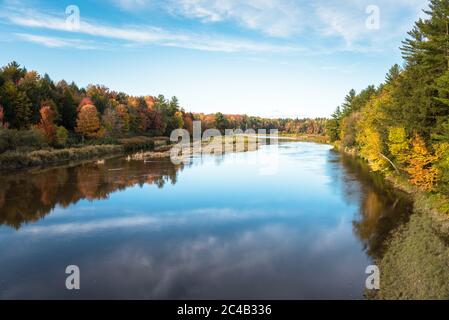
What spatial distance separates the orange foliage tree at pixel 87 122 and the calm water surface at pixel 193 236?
3515 centimetres

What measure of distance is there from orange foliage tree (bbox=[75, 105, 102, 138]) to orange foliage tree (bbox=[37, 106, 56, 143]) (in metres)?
8.44

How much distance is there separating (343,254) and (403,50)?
900 inches

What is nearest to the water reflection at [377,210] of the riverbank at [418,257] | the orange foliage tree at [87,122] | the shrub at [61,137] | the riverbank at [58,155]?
the riverbank at [418,257]

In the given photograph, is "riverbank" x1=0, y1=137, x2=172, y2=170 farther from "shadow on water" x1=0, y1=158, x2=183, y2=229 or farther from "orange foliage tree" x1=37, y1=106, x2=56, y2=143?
"shadow on water" x1=0, y1=158, x2=183, y2=229

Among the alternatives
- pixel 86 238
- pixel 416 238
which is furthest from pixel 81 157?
pixel 416 238

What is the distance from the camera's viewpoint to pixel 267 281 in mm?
14484

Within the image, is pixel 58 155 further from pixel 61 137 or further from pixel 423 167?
pixel 423 167

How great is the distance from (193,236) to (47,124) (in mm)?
49125

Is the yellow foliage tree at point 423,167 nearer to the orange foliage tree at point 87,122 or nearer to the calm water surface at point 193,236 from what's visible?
the calm water surface at point 193,236

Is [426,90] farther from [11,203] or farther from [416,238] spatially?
[11,203]

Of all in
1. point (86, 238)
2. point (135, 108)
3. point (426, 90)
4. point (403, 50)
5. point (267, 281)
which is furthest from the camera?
point (135, 108)

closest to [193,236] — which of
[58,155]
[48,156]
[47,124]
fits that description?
[48,156]

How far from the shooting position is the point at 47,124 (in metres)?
59.6

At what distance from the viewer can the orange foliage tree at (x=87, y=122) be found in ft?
235
